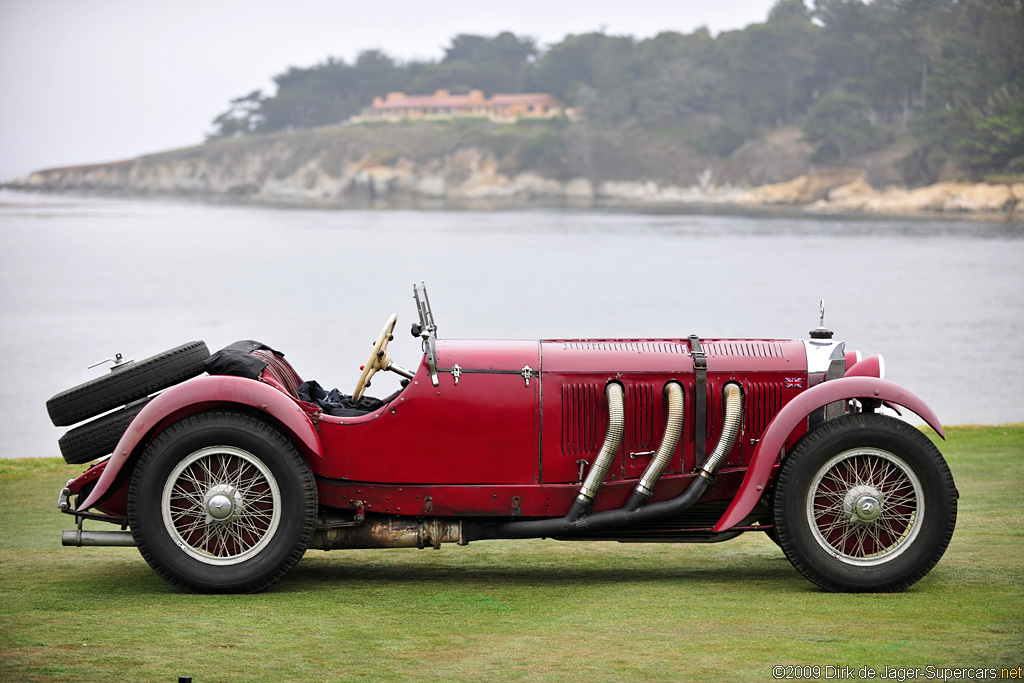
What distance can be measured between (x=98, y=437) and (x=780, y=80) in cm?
10647

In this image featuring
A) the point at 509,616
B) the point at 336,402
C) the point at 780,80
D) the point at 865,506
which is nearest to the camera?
the point at 509,616

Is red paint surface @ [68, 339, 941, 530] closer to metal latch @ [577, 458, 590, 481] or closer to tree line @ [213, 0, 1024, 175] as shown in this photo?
metal latch @ [577, 458, 590, 481]

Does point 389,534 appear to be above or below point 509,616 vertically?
above

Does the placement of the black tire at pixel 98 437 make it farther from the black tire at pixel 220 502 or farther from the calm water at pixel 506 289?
the calm water at pixel 506 289

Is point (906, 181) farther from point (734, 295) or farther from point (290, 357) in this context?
point (290, 357)

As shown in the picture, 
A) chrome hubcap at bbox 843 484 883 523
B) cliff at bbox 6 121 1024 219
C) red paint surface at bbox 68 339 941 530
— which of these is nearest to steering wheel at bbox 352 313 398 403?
red paint surface at bbox 68 339 941 530

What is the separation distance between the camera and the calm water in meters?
24.2

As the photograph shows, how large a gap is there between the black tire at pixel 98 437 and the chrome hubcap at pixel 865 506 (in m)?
3.19

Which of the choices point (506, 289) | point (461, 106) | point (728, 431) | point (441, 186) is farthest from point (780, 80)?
point (728, 431)

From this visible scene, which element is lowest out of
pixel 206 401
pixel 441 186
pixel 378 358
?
pixel 206 401

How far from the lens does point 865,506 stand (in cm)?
507

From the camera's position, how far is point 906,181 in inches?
3337

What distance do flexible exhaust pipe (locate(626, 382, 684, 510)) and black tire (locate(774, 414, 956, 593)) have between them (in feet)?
1.66

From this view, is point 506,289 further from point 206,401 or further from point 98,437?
point 206,401
